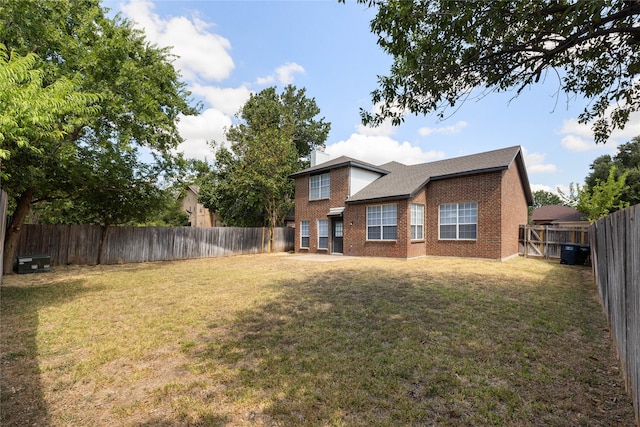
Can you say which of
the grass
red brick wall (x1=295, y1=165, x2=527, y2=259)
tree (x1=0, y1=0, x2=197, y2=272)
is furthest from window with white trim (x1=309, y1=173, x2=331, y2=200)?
the grass

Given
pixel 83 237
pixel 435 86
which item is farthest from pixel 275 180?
pixel 435 86

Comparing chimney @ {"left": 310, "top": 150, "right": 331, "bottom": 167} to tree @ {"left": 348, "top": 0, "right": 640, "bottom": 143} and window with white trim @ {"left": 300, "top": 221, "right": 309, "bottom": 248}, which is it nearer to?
window with white trim @ {"left": 300, "top": 221, "right": 309, "bottom": 248}

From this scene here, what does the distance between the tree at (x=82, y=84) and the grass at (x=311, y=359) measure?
4064 millimetres

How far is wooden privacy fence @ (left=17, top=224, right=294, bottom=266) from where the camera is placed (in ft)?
42.9

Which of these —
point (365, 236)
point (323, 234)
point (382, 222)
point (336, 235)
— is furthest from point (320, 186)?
point (382, 222)

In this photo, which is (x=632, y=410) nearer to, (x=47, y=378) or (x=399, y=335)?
(x=399, y=335)

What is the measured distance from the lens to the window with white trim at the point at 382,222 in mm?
16297

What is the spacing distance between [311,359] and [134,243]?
49.8 feet

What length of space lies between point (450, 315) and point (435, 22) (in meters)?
5.15

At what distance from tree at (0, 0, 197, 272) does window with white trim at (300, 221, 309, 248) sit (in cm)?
1134

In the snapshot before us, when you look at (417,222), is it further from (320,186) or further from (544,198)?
(544,198)

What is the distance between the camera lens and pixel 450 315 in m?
5.78

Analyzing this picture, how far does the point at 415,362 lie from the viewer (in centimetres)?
387

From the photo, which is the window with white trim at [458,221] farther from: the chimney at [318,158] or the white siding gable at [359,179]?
the chimney at [318,158]
